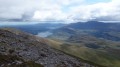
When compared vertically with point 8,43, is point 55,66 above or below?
below

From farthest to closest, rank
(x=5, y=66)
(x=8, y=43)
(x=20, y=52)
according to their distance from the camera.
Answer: (x=8, y=43)
(x=20, y=52)
(x=5, y=66)

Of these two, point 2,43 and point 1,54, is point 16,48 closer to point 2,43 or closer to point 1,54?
point 2,43

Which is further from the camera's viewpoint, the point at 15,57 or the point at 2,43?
the point at 2,43

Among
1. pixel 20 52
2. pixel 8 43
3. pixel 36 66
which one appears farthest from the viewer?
pixel 8 43

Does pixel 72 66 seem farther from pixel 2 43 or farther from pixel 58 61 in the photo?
pixel 2 43

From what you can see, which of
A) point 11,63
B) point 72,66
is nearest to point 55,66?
point 72,66

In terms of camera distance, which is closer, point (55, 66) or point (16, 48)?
point (55, 66)

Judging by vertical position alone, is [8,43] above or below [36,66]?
above

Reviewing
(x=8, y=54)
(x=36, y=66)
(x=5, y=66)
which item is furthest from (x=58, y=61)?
(x=5, y=66)

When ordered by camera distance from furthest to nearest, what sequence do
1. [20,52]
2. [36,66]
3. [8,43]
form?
1. [8,43]
2. [20,52]
3. [36,66]
